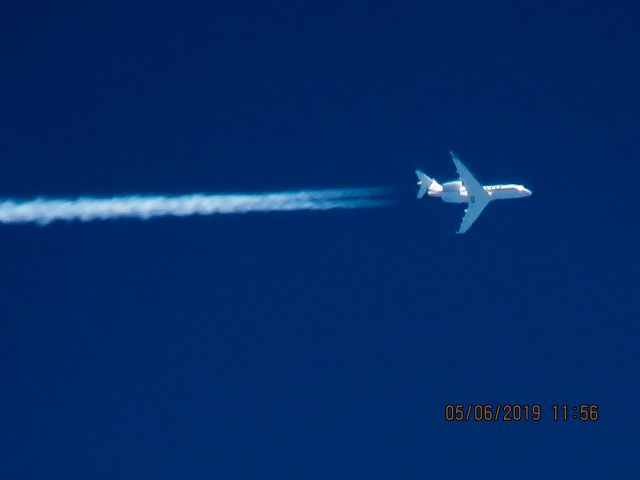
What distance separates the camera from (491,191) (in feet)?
235

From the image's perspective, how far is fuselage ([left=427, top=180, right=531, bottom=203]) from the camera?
234ft

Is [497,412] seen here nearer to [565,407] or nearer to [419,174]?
[565,407]

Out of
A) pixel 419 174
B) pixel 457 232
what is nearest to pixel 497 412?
pixel 457 232

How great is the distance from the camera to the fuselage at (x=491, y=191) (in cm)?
7144

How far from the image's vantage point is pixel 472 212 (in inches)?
2822

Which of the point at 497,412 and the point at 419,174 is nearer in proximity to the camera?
the point at 497,412

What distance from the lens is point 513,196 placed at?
235ft

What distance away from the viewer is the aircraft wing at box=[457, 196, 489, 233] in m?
71.6

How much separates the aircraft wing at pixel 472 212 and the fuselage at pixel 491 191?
485 millimetres

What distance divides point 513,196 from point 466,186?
347 cm

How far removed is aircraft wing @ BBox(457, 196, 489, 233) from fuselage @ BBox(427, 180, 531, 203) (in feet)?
1.59

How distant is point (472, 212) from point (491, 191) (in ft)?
6.18

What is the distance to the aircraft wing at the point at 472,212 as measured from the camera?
71562 mm

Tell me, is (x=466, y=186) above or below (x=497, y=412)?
above
